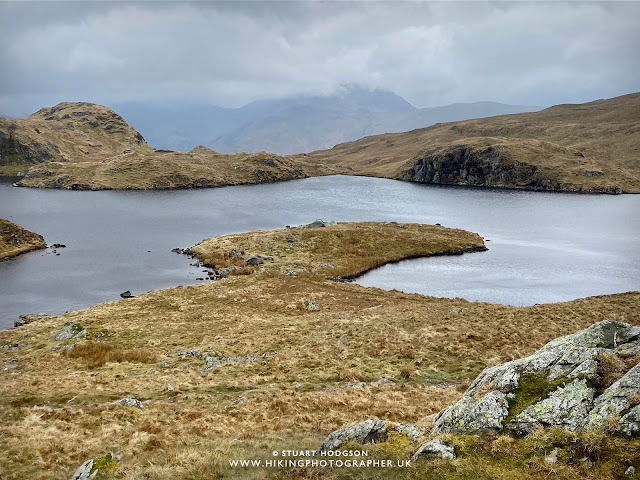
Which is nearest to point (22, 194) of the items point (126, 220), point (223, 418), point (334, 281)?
point (126, 220)

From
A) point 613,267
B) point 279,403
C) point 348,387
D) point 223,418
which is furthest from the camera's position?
point 613,267

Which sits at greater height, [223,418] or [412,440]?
[412,440]

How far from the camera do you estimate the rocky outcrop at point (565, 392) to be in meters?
12.3

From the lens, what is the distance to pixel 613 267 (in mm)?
80000

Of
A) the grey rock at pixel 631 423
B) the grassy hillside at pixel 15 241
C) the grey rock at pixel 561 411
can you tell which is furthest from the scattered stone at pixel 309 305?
the grassy hillside at pixel 15 241

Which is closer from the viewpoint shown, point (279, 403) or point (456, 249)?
point (279, 403)

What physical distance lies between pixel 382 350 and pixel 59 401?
22.7 metres

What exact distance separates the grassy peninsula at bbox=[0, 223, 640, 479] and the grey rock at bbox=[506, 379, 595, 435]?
26.0 inches

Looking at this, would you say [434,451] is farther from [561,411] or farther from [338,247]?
[338,247]

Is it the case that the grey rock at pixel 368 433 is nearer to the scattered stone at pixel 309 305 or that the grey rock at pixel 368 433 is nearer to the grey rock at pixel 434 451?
the grey rock at pixel 434 451

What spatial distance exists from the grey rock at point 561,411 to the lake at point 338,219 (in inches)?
2035

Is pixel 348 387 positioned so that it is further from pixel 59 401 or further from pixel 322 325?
pixel 59 401

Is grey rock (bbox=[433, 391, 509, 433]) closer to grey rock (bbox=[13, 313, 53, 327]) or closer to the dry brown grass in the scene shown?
the dry brown grass

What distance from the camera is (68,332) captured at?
42.4 m
